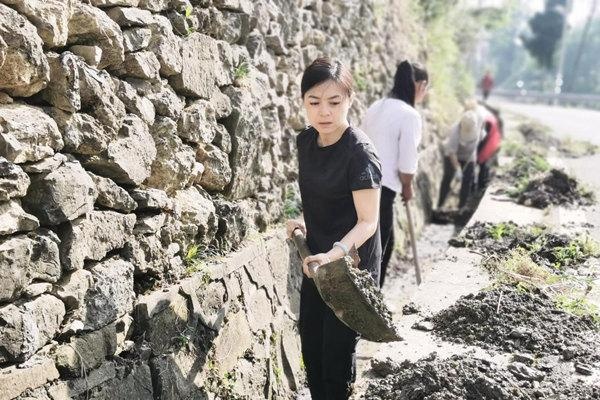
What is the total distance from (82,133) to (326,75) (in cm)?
116

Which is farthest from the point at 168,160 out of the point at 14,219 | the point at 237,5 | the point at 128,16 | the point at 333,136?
the point at 237,5

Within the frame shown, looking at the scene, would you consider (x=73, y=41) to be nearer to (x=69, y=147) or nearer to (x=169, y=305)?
(x=69, y=147)

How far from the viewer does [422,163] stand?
11398mm

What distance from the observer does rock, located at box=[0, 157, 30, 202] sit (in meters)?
2.74

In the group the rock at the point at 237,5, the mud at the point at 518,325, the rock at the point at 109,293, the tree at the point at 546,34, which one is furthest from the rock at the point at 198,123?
the tree at the point at 546,34

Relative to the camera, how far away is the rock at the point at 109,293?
10.7 feet

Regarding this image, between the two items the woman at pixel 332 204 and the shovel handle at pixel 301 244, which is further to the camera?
the shovel handle at pixel 301 244

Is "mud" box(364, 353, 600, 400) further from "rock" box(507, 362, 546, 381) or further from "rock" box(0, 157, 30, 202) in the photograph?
"rock" box(0, 157, 30, 202)

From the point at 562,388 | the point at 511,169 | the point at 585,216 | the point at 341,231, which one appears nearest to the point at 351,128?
the point at 341,231

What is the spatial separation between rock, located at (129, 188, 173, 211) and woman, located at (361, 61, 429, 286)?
195 cm

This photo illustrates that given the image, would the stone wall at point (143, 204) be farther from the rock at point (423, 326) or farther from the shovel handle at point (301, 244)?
the rock at point (423, 326)

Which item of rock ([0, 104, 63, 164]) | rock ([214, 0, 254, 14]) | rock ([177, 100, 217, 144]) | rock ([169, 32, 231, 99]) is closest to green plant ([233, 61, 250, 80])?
rock ([169, 32, 231, 99])

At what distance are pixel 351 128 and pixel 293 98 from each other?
9.85 ft

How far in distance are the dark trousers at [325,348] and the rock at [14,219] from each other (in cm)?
136
